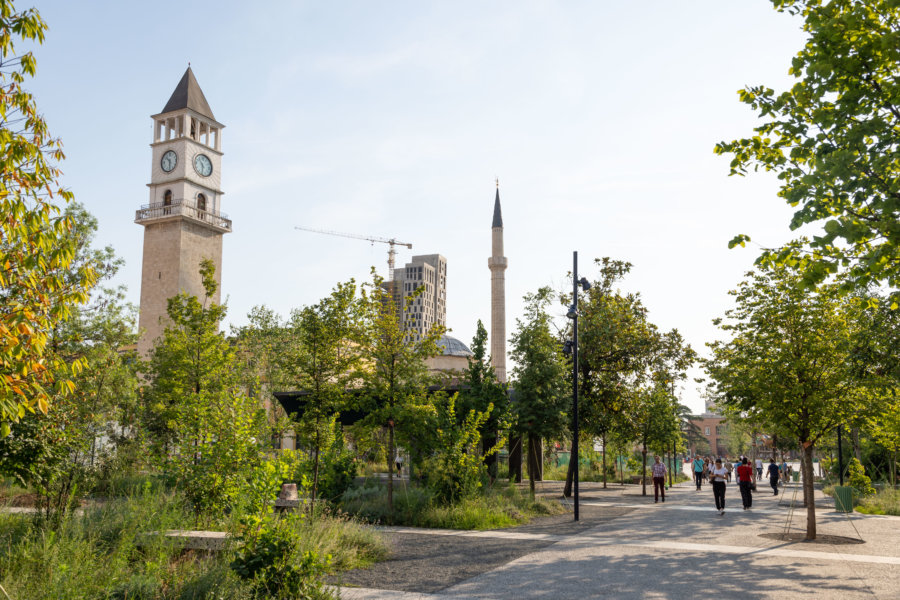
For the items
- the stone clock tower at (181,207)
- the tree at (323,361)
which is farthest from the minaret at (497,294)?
A: the tree at (323,361)

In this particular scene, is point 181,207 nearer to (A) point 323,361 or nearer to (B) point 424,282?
(A) point 323,361

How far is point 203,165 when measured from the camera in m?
61.1

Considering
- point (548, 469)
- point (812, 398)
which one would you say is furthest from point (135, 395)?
point (548, 469)

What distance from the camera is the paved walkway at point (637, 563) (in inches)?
356

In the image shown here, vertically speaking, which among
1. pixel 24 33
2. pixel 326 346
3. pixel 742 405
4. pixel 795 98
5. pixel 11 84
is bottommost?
pixel 742 405

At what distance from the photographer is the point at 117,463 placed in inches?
777

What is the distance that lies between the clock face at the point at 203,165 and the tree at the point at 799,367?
180 feet

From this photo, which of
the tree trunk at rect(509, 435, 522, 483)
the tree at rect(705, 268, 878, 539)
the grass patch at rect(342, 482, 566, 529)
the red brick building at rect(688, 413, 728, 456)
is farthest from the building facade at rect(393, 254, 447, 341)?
the tree at rect(705, 268, 878, 539)

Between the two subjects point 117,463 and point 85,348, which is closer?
point 117,463

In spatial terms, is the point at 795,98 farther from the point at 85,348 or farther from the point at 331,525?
the point at 85,348

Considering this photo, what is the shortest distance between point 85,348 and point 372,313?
10.6 meters

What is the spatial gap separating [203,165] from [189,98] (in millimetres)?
6669

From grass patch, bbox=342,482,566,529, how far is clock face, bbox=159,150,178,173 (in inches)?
1960

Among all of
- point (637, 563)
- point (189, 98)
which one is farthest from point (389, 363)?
point (189, 98)
